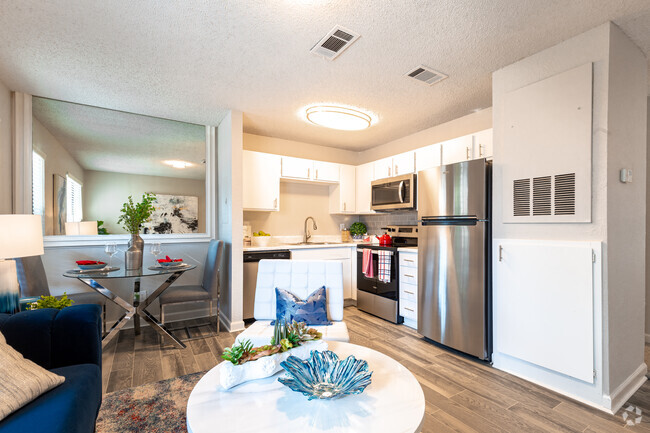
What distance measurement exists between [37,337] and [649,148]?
5.08 meters

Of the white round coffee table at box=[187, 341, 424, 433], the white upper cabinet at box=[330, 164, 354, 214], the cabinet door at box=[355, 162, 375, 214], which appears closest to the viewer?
the white round coffee table at box=[187, 341, 424, 433]

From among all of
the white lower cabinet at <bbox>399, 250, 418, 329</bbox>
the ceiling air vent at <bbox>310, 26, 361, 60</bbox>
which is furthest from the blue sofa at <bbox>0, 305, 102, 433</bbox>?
the white lower cabinet at <bbox>399, 250, 418, 329</bbox>

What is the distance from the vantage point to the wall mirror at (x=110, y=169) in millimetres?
3199

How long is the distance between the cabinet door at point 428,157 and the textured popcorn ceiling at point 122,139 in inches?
110

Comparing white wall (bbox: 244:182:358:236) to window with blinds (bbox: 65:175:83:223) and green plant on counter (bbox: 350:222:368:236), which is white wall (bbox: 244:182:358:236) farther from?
window with blinds (bbox: 65:175:83:223)

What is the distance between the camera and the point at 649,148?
305 cm

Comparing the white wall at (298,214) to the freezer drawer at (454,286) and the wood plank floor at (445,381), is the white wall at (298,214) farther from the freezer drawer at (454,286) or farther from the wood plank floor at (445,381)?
the freezer drawer at (454,286)

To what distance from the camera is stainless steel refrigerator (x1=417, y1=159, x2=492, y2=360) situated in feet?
8.59

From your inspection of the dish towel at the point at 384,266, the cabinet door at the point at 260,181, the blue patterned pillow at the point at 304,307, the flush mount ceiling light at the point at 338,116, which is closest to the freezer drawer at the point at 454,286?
the dish towel at the point at 384,266

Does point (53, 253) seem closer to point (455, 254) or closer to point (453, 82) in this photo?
point (455, 254)

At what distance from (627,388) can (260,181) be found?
390cm

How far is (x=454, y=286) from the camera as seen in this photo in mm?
2807

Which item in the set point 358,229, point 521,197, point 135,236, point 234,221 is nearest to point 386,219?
point 358,229

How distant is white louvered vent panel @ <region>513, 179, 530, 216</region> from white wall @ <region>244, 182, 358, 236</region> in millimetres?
3036
